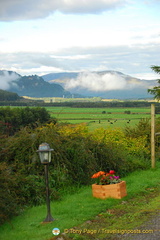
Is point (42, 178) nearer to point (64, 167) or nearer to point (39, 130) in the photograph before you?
point (64, 167)

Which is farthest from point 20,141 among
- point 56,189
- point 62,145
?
point 56,189

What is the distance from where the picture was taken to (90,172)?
11469mm

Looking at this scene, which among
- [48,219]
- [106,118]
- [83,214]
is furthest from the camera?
[106,118]

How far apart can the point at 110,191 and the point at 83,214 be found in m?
1.53

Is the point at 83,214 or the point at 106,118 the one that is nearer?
the point at 83,214

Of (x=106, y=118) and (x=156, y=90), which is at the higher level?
(x=156, y=90)

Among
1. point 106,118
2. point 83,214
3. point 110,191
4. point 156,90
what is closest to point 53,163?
point 110,191

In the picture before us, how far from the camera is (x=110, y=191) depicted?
9.18m

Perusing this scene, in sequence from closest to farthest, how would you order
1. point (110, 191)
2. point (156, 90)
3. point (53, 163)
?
point (110, 191)
point (53, 163)
point (156, 90)

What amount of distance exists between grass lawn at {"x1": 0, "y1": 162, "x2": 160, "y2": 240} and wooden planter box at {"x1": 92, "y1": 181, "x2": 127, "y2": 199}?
0.16 meters

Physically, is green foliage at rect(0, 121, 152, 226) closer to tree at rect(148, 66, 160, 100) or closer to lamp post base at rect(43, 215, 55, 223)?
lamp post base at rect(43, 215, 55, 223)

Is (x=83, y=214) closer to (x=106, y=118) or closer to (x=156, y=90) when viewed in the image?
(x=156, y=90)

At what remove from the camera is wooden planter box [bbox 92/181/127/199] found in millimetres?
9102

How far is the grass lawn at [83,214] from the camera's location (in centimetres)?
693
